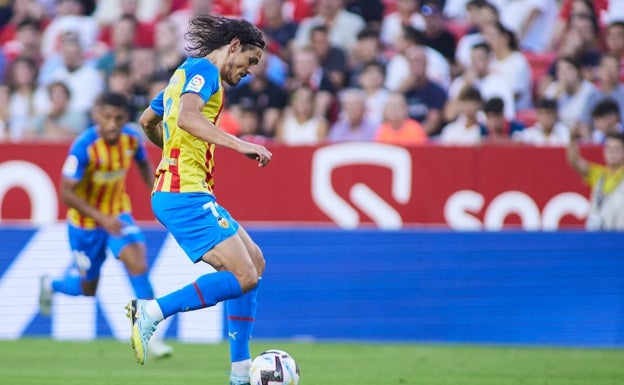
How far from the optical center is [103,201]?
9.83 m

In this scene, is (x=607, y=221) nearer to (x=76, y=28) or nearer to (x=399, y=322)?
(x=399, y=322)

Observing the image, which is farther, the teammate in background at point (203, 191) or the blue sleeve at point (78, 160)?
the blue sleeve at point (78, 160)

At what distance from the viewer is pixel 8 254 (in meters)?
10.8

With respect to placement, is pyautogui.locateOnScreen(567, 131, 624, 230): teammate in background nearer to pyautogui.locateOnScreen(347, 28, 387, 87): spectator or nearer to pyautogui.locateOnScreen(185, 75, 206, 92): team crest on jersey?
pyautogui.locateOnScreen(347, 28, 387, 87): spectator

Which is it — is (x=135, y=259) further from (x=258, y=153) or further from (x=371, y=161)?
(x=371, y=161)

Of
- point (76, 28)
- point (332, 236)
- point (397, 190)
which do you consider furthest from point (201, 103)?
point (76, 28)

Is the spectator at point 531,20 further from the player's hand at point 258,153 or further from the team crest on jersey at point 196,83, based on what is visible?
the player's hand at point 258,153

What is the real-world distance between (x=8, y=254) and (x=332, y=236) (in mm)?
3107

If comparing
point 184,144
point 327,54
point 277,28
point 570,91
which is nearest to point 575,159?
point 570,91

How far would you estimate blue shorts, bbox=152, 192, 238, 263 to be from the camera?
21.8ft

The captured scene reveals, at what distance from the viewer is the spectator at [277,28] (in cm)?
1491

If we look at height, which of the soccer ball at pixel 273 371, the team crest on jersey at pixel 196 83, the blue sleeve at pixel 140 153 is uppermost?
the team crest on jersey at pixel 196 83

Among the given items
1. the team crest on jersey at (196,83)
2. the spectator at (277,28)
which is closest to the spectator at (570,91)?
the spectator at (277,28)

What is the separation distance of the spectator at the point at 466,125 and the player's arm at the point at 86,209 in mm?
4777
